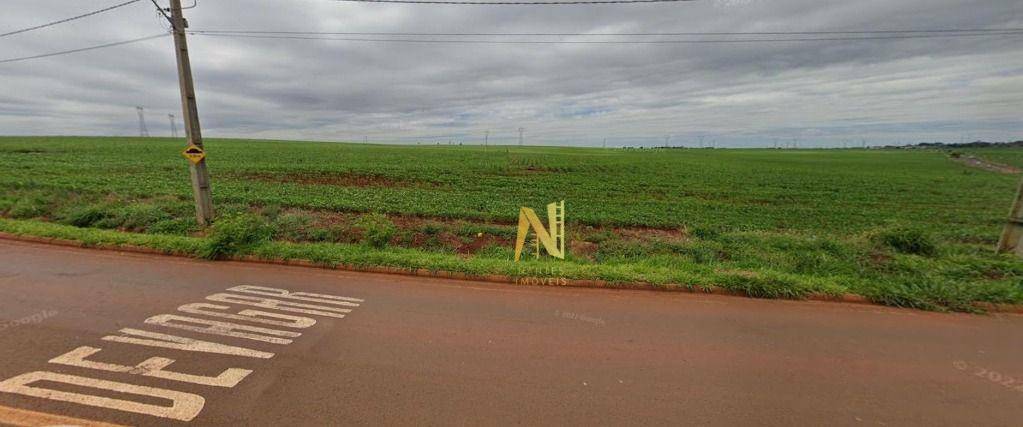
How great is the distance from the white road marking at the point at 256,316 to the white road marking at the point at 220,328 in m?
0.15

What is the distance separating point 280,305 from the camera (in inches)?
193

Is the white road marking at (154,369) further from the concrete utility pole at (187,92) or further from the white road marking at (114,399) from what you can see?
the concrete utility pole at (187,92)

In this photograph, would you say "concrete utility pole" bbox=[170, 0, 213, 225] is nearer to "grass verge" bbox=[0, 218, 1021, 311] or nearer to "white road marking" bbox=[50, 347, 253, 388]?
"grass verge" bbox=[0, 218, 1021, 311]

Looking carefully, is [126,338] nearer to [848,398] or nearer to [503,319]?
[503,319]

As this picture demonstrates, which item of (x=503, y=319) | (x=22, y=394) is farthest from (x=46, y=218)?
(x=503, y=319)

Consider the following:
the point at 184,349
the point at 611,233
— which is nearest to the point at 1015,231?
the point at 611,233

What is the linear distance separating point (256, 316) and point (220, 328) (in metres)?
0.38

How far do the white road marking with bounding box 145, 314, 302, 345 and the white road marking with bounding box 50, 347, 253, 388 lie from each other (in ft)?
1.84

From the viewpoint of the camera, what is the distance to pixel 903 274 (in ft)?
21.6

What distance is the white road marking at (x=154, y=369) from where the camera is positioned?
3.23m

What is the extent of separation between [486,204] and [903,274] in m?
11.0

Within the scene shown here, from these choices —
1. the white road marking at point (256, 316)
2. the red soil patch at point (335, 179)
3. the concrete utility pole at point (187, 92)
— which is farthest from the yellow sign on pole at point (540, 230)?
the red soil patch at point (335, 179)

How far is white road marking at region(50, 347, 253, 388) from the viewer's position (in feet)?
10.6

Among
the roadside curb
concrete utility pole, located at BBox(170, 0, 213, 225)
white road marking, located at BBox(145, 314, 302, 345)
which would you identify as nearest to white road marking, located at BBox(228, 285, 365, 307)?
white road marking, located at BBox(145, 314, 302, 345)
